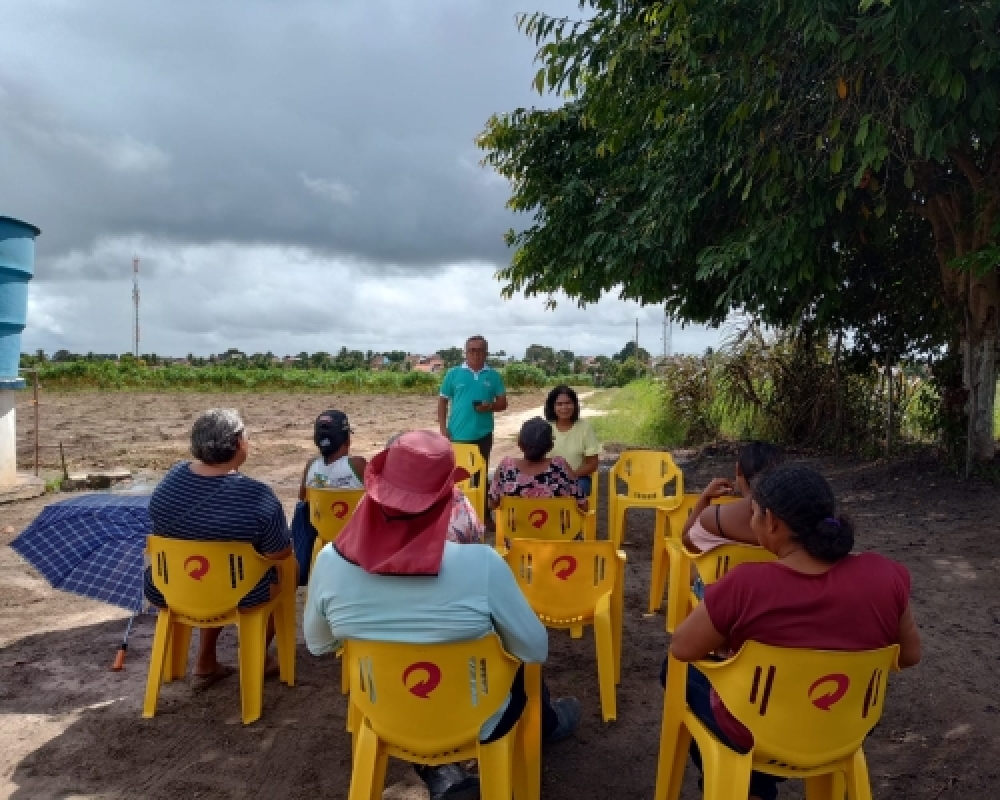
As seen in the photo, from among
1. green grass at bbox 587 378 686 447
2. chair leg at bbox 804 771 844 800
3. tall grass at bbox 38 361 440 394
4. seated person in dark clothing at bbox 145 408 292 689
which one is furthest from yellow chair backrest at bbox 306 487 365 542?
tall grass at bbox 38 361 440 394

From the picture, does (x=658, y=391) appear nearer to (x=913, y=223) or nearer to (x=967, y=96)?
(x=913, y=223)

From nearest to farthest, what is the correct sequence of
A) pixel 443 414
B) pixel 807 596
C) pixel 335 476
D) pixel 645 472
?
pixel 807 596
pixel 335 476
pixel 645 472
pixel 443 414

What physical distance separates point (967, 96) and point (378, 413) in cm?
2166

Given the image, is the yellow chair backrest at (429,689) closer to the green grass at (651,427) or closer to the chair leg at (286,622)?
the chair leg at (286,622)

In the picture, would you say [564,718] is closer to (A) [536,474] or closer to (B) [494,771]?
(B) [494,771]

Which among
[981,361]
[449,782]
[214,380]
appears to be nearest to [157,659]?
[449,782]

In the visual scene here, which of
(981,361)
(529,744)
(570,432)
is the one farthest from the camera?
(981,361)

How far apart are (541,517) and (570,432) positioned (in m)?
1.54

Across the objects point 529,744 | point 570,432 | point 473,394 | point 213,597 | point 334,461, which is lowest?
point 529,744

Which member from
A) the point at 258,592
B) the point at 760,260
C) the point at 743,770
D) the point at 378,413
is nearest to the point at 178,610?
the point at 258,592

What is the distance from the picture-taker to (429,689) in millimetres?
2021

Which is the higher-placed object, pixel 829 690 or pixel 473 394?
pixel 473 394

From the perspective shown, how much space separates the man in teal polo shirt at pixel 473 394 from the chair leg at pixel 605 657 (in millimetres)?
3109

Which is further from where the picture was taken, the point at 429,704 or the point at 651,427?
→ the point at 651,427
